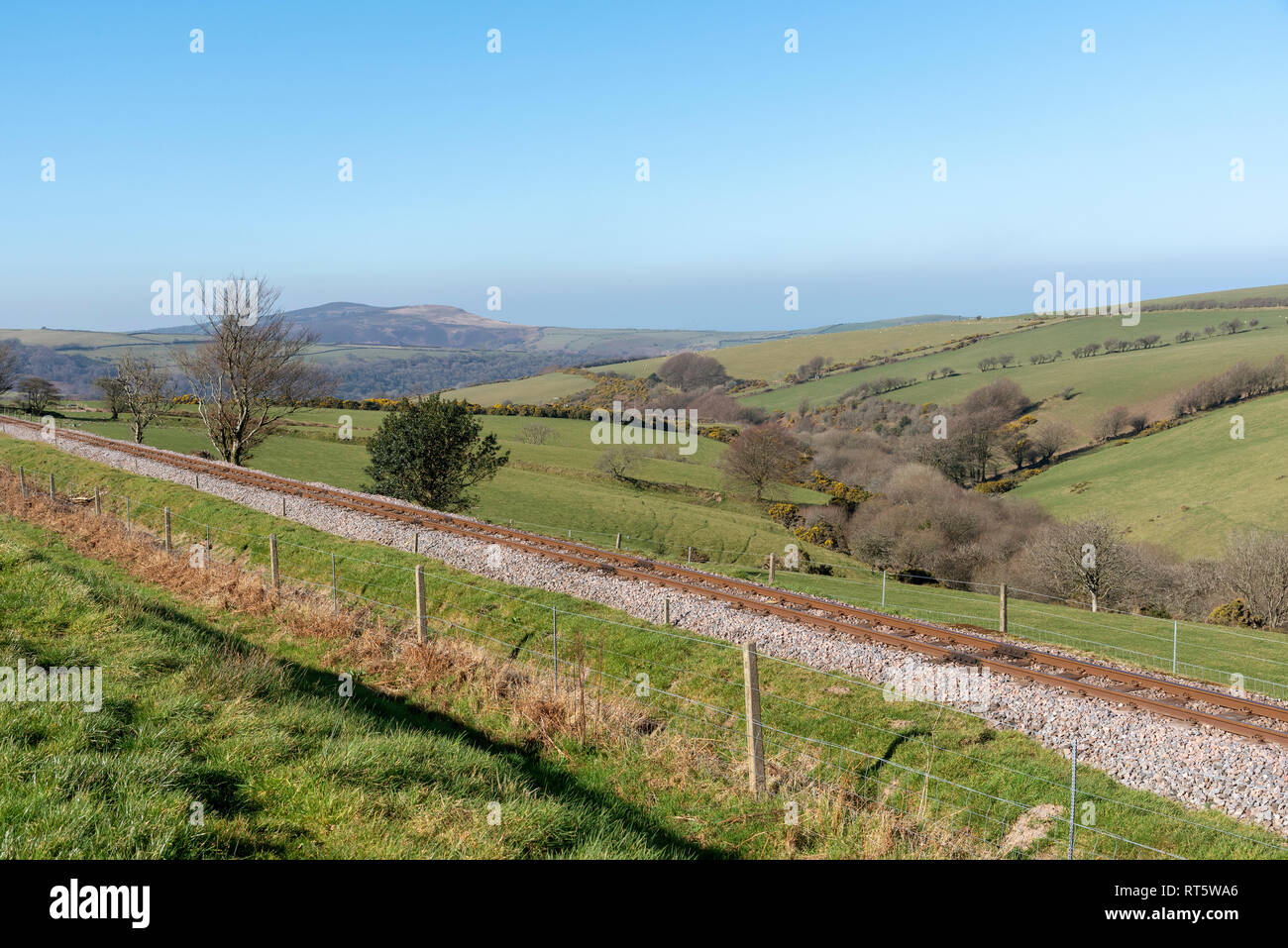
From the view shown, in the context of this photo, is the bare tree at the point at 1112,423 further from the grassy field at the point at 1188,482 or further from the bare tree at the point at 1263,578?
the bare tree at the point at 1263,578

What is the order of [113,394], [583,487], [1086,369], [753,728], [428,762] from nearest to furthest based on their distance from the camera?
[428,762]
[753,728]
[583,487]
[113,394]
[1086,369]

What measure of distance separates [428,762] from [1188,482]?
6776 cm

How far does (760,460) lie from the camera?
6359cm

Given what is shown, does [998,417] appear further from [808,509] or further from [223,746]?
[223,746]

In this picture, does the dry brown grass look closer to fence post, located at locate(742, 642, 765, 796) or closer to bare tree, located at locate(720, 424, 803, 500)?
fence post, located at locate(742, 642, 765, 796)

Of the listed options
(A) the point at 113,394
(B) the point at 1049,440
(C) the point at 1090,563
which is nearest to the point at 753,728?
(C) the point at 1090,563

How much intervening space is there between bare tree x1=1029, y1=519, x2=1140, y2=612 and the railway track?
22.8 m

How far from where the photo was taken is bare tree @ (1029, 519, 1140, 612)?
3541 centimetres

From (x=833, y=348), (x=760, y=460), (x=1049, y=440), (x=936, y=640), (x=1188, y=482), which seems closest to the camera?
(x=936, y=640)

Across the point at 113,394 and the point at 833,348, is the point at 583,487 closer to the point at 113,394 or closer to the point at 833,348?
the point at 113,394

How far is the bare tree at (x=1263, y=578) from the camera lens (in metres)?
32.5

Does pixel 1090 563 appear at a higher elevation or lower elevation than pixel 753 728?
lower

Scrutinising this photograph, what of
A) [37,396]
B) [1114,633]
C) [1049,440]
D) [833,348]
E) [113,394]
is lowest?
[1114,633]
